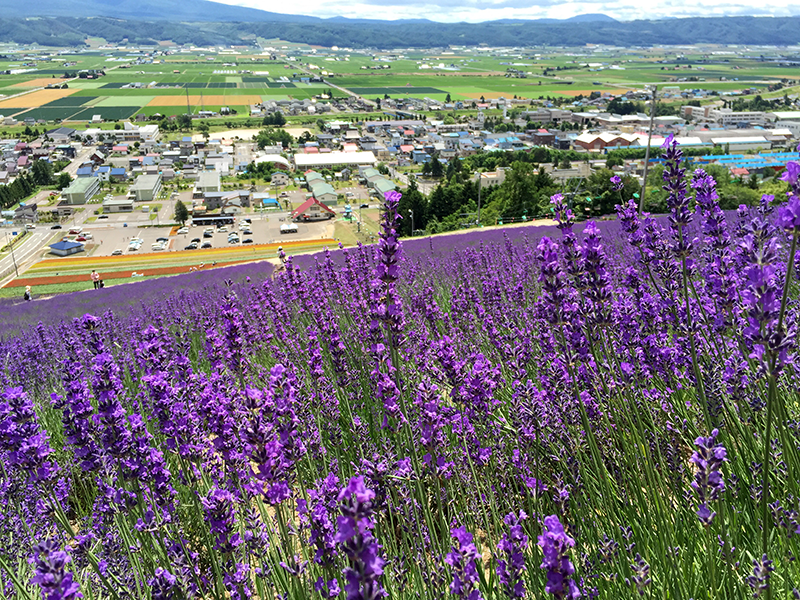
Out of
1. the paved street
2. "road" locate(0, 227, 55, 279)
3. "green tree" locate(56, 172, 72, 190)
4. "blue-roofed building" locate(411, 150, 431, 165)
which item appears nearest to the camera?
"road" locate(0, 227, 55, 279)

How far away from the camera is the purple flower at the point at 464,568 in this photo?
64.4 inches

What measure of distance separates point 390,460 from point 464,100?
16405 centimetres

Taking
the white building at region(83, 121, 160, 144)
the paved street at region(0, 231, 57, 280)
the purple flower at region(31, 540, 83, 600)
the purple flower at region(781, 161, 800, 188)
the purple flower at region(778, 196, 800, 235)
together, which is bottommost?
the paved street at region(0, 231, 57, 280)

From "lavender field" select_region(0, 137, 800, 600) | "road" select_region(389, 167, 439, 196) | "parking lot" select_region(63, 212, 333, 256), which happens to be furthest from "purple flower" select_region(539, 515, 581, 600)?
"road" select_region(389, 167, 439, 196)

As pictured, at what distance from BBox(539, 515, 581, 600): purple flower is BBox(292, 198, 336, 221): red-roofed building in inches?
2383

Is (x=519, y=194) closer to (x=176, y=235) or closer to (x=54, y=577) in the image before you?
(x=54, y=577)

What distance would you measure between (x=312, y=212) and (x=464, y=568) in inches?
2420

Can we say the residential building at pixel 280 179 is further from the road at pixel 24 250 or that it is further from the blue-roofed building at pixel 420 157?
the road at pixel 24 250

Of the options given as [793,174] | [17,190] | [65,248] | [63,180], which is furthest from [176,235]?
[793,174]

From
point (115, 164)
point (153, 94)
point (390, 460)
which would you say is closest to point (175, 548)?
point (390, 460)

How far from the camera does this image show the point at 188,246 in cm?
5119

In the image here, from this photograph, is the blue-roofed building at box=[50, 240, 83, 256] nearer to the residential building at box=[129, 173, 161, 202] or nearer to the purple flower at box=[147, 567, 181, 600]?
the residential building at box=[129, 173, 161, 202]

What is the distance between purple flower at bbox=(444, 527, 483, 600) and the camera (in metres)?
1.64

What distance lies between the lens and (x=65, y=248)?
49.7 meters
